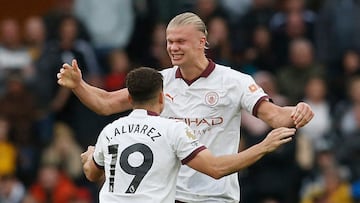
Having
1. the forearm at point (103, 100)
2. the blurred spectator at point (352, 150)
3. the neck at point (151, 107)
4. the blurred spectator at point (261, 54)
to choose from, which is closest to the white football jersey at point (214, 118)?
the forearm at point (103, 100)

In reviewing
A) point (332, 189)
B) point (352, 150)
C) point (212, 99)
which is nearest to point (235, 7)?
point (352, 150)

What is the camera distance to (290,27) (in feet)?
61.8

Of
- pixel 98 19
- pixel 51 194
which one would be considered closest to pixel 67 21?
pixel 98 19

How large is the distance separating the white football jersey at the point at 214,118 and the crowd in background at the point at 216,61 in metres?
6.15

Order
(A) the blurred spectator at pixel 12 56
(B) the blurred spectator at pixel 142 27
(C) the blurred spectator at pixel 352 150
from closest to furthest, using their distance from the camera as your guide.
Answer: (C) the blurred spectator at pixel 352 150
(A) the blurred spectator at pixel 12 56
(B) the blurred spectator at pixel 142 27

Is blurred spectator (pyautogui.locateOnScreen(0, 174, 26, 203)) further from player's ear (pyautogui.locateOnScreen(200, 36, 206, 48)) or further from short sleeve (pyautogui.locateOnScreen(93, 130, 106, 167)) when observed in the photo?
short sleeve (pyautogui.locateOnScreen(93, 130, 106, 167))

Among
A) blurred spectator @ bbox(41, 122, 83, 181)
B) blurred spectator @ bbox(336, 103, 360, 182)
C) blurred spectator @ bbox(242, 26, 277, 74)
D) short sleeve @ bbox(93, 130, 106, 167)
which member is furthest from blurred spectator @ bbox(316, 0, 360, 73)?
short sleeve @ bbox(93, 130, 106, 167)

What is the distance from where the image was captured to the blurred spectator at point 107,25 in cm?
1920

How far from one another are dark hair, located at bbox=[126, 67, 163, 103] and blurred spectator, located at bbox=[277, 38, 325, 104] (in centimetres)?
843

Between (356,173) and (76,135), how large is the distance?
13.3 feet

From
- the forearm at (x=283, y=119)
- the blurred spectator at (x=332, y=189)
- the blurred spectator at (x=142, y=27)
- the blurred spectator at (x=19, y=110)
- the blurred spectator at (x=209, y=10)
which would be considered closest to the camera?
the forearm at (x=283, y=119)

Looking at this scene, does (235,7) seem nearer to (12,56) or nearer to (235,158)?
(12,56)

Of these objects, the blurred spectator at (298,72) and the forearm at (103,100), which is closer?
the forearm at (103,100)

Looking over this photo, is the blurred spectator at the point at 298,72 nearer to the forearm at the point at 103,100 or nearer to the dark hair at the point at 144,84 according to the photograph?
the forearm at the point at 103,100
